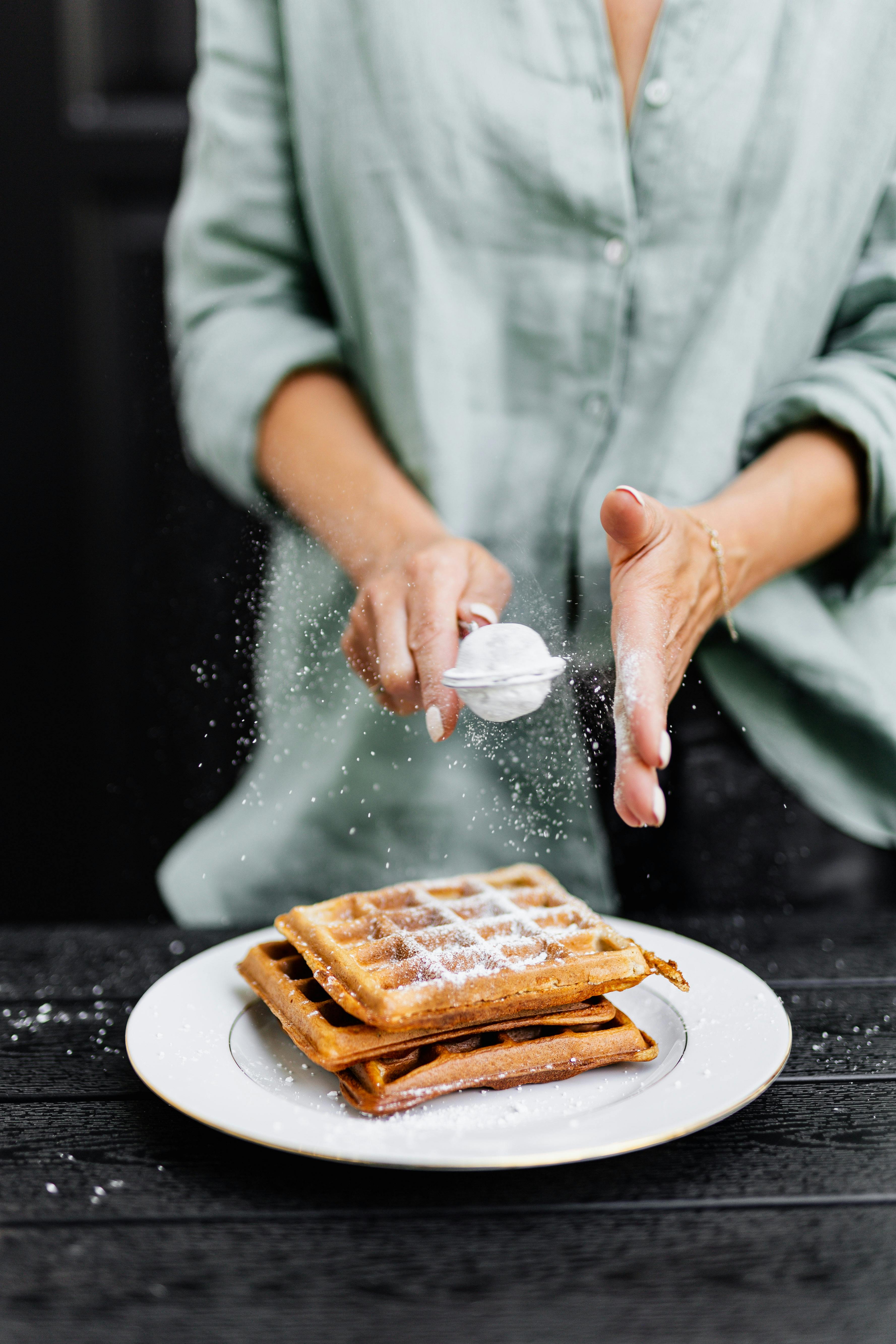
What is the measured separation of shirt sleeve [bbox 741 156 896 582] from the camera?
0.90 meters

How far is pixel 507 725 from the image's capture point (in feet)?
2.25

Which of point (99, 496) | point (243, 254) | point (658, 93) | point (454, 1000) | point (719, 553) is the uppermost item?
point (658, 93)

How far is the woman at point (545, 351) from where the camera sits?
0.92 metres

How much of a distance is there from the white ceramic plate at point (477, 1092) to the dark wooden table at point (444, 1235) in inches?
1.1

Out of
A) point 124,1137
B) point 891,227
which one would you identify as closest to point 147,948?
point 124,1137

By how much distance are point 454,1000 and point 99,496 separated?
36.2 inches

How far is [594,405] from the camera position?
983 millimetres

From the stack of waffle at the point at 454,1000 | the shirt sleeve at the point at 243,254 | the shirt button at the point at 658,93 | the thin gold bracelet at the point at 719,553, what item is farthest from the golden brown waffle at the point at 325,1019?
the shirt button at the point at 658,93

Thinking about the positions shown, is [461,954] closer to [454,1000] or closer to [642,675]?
[454,1000]

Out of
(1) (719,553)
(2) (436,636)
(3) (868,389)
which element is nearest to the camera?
(2) (436,636)

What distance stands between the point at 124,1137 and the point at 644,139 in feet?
2.81

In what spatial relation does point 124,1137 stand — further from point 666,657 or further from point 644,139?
point 644,139

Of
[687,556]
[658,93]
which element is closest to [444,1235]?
[687,556]

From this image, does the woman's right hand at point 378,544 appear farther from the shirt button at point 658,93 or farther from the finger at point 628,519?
the shirt button at point 658,93
